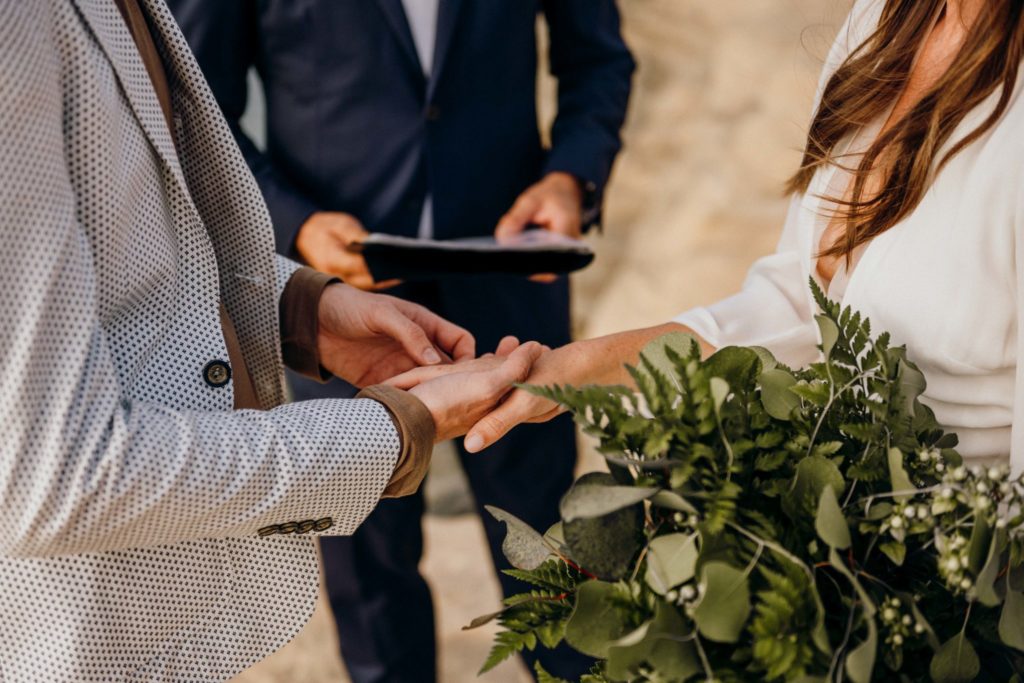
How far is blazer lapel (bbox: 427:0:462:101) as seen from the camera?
2.10 m

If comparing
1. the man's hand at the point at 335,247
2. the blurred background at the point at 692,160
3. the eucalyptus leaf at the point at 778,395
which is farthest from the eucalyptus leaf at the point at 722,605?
the blurred background at the point at 692,160

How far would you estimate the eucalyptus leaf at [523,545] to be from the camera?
40.9 inches

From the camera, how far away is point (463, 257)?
1.91m

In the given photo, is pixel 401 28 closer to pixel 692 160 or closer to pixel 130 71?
pixel 130 71

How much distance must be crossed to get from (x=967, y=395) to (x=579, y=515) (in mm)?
609

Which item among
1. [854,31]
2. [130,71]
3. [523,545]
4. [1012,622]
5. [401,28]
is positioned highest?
[854,31]

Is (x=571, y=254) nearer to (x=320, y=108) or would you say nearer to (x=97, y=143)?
(x=320, y=108)

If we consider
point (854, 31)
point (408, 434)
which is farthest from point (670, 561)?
point (854, 31)

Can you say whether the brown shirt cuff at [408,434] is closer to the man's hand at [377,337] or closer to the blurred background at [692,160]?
the man's hand at [377,337]

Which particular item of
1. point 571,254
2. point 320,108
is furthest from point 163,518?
point 320,108

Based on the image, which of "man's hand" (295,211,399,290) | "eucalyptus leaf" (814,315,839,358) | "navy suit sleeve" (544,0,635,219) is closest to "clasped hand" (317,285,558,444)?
"man's hand" (295,211,399,290)

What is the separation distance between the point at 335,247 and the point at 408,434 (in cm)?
92

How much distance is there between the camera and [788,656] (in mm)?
816

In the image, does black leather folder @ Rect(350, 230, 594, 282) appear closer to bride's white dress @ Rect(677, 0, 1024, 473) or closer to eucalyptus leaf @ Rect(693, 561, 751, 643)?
bride's white dress @ Rect(677, 0, 1024, 473)
